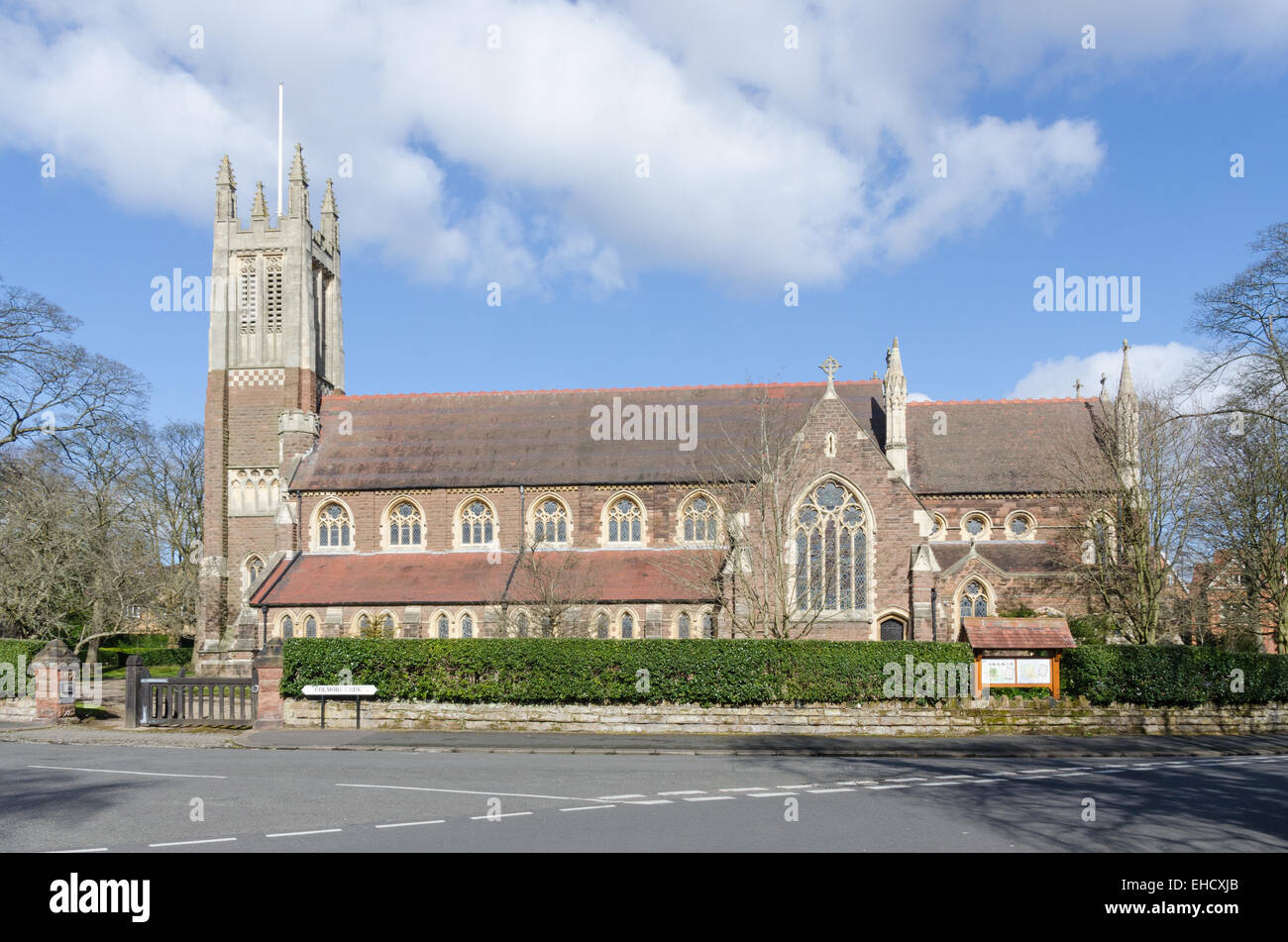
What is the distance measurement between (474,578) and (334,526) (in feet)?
22.4

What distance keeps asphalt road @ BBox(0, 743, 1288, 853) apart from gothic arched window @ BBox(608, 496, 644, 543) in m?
17.2

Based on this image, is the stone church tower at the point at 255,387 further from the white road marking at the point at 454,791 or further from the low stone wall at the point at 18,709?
the white road marking at the point at 454,791

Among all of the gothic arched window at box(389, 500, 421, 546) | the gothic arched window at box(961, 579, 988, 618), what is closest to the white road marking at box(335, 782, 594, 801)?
the gothic arched window at box(961, 579, 988, 618)

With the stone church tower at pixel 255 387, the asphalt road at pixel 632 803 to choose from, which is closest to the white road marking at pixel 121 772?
the asphalt road at pixel 632 803

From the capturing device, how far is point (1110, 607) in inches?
1278

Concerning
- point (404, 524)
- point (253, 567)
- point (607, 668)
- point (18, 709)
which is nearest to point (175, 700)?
point (18, 709)

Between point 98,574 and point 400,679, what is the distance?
1660 cm

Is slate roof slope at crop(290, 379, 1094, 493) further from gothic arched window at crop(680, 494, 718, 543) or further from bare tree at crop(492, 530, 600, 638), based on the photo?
bare tree at crop(492, 530, 600, 638)

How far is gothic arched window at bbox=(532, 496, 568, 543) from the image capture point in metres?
36.4

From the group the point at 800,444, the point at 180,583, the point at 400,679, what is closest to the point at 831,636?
the point at 800,444

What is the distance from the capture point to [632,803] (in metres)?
13.3

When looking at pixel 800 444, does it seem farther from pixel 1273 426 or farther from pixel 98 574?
pixel 98 574

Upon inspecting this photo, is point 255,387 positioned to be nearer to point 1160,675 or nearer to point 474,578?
point 474,578

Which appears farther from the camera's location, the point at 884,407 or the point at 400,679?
the point at 884,407
